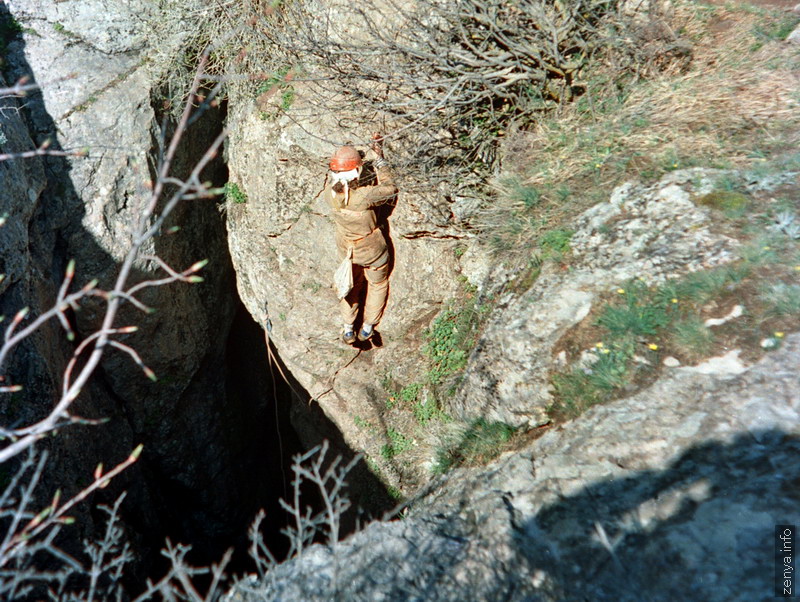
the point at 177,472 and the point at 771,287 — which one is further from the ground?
the point at 771,287

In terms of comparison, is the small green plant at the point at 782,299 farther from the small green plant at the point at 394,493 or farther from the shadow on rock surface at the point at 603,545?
the small green plant at the point at 394,493

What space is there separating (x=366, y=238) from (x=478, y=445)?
7.56 feet

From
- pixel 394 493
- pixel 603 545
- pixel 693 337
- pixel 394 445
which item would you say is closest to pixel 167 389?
pixel 394 445

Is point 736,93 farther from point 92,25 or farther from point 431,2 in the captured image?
point 92,25

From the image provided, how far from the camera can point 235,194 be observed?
711 cm

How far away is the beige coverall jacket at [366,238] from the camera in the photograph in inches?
213

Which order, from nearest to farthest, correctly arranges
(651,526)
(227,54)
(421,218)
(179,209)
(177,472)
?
1. (651,526)
2. (421,218)
3. (227,54)
4. (179,209)
5. (177,472)

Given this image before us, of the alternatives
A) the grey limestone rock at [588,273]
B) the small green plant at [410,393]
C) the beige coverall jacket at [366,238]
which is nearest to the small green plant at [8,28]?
the beige coverall jacket at [366,238]

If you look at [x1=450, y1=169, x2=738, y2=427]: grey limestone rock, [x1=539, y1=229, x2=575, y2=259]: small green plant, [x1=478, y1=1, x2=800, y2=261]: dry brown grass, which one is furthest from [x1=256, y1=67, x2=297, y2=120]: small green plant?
[x1=450, y1=169, x2=738, y2=427]: grey limestone rock

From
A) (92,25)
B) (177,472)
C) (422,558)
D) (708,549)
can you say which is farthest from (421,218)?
(177,472)

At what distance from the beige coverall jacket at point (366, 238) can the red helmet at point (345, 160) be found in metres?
0.31

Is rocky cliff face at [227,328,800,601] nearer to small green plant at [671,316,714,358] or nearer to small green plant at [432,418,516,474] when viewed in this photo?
small green plant at [671,316,714,358]

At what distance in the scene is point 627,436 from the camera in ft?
11.2

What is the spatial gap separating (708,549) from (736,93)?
381 centimetres
